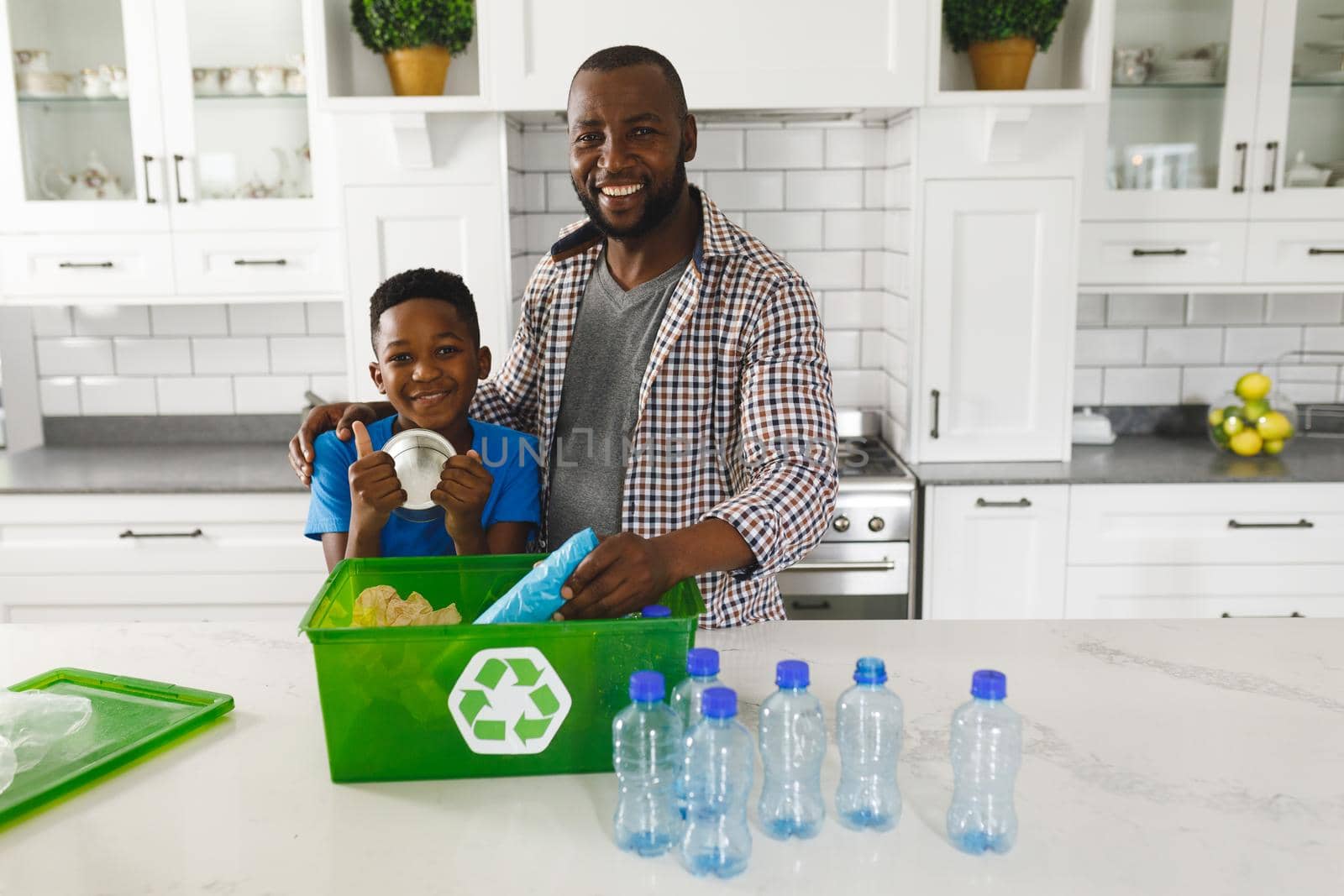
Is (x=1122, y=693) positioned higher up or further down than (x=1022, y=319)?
further down

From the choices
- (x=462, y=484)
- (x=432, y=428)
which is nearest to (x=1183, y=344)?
(x=432, y=428)

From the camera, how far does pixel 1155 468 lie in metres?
2.75

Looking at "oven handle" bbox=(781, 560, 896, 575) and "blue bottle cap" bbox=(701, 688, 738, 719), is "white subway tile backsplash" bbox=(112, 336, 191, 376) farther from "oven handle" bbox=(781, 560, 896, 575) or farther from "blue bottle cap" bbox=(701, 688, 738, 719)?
"blue bottle cap" bbox=(701, 688, 738, 719)

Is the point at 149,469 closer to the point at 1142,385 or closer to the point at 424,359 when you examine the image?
the point at 424,359

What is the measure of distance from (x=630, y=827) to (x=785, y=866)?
133 mm

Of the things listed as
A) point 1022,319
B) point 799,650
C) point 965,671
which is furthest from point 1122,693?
point 1022,319

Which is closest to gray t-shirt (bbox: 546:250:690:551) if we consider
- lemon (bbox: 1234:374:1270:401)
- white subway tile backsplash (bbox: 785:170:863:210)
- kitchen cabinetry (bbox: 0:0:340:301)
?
kitchen cabinetry (bbox: 0:0:340:301)

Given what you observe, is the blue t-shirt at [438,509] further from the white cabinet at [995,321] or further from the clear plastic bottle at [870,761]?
the white cabinet at [995,321]

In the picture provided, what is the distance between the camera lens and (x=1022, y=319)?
8.98 feet

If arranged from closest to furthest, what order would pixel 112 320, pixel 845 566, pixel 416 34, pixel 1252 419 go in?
pixel 416 34 < pixel 845 566 < pixel 1252 419 < pixel 112 320

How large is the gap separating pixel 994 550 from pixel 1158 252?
86 cm

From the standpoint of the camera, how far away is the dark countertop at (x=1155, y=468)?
2.65 metres

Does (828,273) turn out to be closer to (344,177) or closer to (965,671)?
(344,177)

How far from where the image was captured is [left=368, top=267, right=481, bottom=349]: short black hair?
5.31 ft
